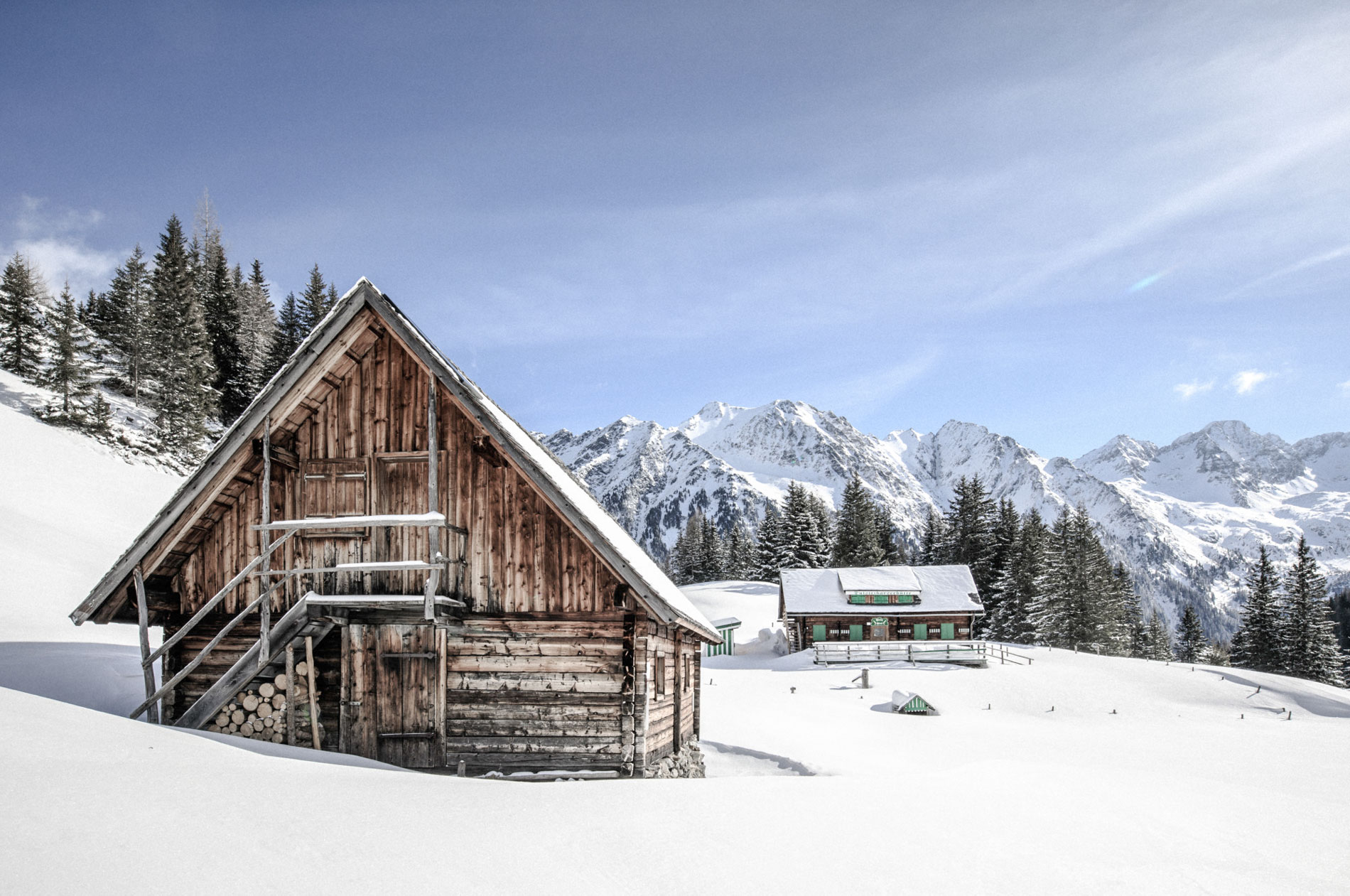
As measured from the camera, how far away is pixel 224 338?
6078 cm

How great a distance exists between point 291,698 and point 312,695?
0.40m

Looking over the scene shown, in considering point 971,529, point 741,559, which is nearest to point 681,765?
point 971,529

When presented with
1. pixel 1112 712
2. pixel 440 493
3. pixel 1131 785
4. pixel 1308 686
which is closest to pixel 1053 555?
pixel 1308 686

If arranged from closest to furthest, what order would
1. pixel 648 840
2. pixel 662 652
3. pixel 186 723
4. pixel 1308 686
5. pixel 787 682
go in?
1. pixel 648 840
2. pixel 186 723
3. pixel 662 652
4. pixel 787 682
5. pixel 1308 686

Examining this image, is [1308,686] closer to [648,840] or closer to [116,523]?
[648,840]

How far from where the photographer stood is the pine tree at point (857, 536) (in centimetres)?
7400

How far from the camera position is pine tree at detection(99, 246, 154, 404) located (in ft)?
164

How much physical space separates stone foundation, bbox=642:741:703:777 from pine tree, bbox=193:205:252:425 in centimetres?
5094

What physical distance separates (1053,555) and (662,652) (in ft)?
190

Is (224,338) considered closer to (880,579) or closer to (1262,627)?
(880,579)

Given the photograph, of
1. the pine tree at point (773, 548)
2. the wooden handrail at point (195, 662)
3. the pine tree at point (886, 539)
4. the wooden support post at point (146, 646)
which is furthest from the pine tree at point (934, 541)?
the wooden support post at point (146, 646)

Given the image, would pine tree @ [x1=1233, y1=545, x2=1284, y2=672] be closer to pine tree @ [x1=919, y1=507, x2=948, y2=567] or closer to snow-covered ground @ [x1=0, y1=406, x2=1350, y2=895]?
pine tree @ [x1=919, y1=507, x2=948, y2=567]

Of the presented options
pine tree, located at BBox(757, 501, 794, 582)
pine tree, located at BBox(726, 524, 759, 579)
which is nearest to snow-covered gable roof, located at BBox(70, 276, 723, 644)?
pine tree, located at BBox(757, 501, 794, 582)

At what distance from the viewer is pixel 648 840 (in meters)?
6.81
